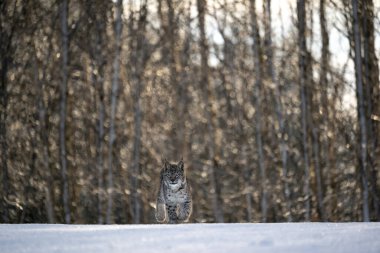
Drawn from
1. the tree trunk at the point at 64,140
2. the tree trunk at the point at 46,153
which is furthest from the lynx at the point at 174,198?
the tree trunk at the point at 46,153

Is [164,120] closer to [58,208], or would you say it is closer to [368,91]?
[58,208]

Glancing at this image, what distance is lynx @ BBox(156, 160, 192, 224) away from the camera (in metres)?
8.73

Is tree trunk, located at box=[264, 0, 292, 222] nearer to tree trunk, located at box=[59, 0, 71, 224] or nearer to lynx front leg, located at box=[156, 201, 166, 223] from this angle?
tree trunk, located at box=[59, 0, 71, 224]

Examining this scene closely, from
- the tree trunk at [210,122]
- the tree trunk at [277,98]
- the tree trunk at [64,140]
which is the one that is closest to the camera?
the tree trunk at [64,140]

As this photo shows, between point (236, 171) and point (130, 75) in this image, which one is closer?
point (130, 75)

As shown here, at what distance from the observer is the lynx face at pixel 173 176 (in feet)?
28.8

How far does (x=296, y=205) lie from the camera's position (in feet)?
50.9

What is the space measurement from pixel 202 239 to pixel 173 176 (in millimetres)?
3777

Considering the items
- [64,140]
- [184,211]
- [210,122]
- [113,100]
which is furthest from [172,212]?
[210,122]

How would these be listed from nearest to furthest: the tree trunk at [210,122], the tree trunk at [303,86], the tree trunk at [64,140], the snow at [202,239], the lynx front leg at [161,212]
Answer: the snow at [202,239] < the lynx front leg at [161,212] < the tree trunk at [303,86] < the tree trunk at [64,140] < the tree trunk at [210,122]

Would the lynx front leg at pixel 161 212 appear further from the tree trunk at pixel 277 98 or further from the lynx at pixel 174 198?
the tree trunk at pixel 277 98

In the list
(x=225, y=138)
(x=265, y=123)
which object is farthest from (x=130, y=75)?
(x=225, y=138)

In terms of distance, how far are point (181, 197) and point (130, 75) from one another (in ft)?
23.6

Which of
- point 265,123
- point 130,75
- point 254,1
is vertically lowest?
point 265,123
